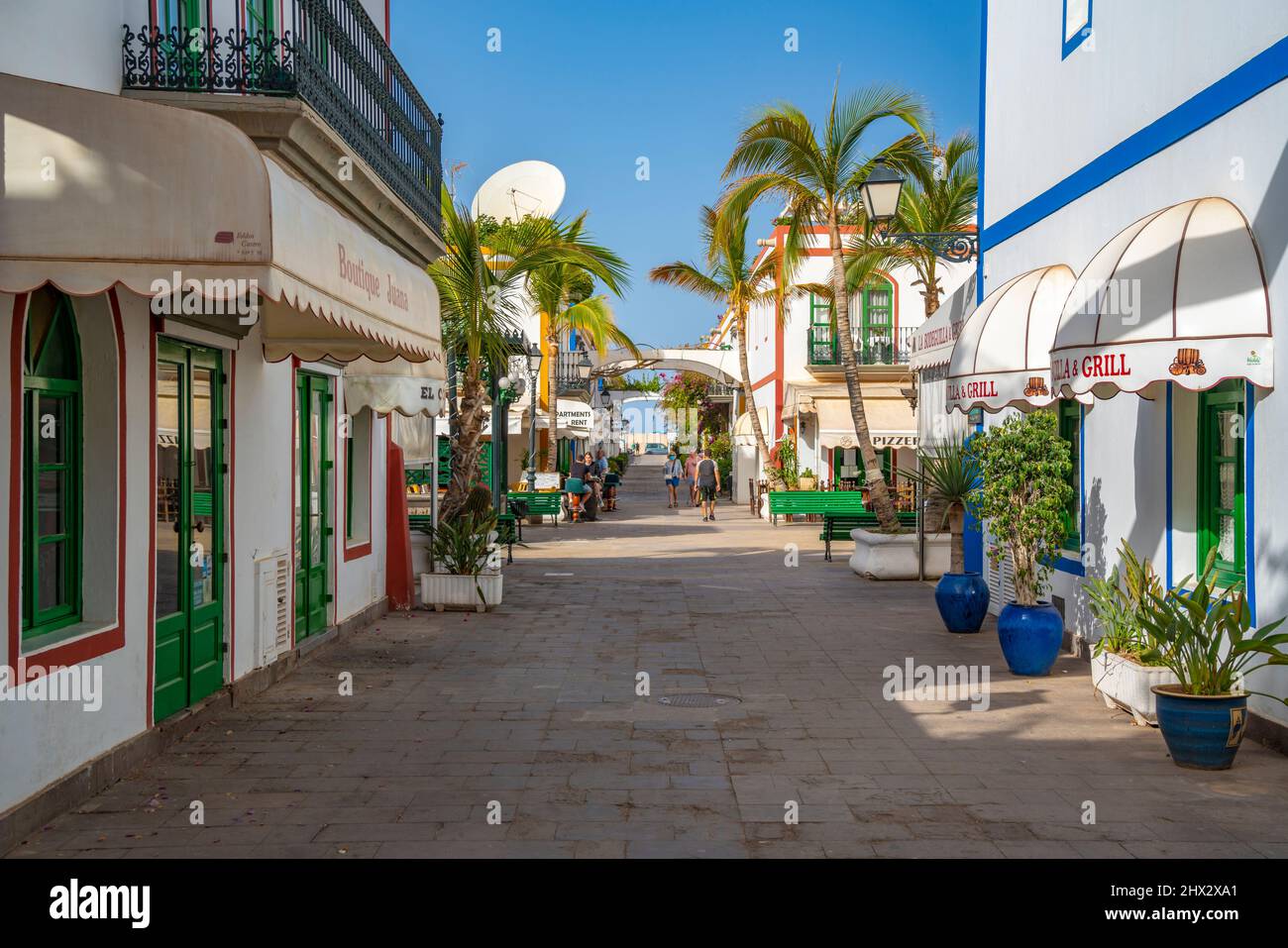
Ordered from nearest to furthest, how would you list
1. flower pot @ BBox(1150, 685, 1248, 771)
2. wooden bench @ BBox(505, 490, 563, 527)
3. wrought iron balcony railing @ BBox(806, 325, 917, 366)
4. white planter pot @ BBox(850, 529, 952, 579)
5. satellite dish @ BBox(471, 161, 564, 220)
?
flower pot @ BBox(1150, 685, 1248, 771)
white planter pot @ BBox(850, 529, 952, 579)
wooden bench @ BBox(505, 490, 563, 527)
wrought iron balcony railing @ BBox(806, 325, 917, 366)
satellite dish @ BBox(471, 161, 564, 220)

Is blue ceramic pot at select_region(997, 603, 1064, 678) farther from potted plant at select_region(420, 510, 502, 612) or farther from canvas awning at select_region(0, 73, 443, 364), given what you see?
canvas awning at select_region(0, 73, 443, 364)

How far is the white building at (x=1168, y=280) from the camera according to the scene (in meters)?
7.50

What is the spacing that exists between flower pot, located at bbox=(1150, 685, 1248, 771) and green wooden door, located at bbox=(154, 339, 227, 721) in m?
6.02

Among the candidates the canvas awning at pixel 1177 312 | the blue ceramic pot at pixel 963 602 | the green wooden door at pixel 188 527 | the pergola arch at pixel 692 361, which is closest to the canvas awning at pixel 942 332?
the blue ceramic pot at pixel 963 602

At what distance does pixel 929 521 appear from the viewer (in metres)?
17.7

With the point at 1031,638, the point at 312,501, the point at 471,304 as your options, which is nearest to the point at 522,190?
the point at 471,304

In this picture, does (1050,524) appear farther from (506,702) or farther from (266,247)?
(266,247)

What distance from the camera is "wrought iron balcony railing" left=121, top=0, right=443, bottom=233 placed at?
7473 millimetres

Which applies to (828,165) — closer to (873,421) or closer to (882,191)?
(882,191)

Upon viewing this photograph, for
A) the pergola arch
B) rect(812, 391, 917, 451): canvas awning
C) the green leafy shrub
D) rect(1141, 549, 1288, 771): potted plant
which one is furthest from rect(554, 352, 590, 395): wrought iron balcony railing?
rect(1141, 549, 1288, 771): potted plant

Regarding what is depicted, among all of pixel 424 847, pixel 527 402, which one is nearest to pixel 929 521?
pixel 424 847

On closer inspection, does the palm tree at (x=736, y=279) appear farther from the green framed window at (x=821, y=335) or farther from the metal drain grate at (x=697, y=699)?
the metal drain grate at (x=697, y=699)

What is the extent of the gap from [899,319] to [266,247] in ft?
92.7

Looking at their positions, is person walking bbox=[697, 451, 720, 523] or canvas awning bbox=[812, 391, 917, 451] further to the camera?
person walking bbox=[697, 451, 720, 523]
